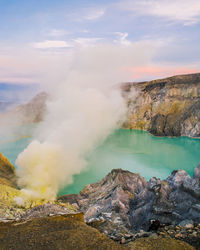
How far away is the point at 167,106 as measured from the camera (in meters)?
72.3

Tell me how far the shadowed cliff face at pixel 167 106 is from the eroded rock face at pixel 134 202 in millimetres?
45562

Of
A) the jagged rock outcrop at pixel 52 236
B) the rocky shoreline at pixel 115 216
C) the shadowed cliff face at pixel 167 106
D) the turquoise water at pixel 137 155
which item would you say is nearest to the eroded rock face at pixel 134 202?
the rocky shoreline at pixel 115 216

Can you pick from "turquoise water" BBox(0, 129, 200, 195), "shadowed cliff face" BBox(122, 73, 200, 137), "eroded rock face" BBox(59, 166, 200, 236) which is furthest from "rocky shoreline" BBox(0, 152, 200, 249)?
"shadowed cliff face" BBox(122, 73, 200, 137)

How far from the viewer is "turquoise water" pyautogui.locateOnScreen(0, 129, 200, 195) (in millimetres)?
31198

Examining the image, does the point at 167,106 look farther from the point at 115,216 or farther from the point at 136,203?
the point at 115,216

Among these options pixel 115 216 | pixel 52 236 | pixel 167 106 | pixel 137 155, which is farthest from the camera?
pixel 167 106

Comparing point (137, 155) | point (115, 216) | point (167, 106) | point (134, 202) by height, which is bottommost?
point (137, 155)

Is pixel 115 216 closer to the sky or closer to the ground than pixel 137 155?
closer to the sky

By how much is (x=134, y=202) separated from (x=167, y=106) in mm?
59021

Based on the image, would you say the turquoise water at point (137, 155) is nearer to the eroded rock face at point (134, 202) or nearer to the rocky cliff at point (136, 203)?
the eroded rock face at point (134, 202)

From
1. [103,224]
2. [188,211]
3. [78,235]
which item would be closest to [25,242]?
[78,235]

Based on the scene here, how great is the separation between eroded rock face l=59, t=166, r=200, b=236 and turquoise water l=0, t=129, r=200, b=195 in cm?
465

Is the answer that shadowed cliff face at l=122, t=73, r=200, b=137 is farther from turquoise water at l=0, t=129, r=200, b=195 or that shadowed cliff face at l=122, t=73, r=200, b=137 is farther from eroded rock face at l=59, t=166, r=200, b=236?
eroded rock face at l=59, t=166, r=200, b=236

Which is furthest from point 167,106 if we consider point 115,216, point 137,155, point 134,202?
point 115,216
